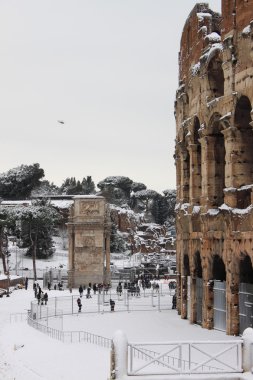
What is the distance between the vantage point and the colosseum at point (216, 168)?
96.8 feet

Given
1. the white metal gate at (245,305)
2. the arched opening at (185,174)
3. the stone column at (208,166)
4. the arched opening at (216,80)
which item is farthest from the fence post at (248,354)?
the arched opening at (185,174)

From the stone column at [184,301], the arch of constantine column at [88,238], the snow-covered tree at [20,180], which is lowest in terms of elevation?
the stone column at [184,301]

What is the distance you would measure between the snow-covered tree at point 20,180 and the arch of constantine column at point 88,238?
5417cm

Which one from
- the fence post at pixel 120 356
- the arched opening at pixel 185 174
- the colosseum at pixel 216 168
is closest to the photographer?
the fence post at pixel 120 356

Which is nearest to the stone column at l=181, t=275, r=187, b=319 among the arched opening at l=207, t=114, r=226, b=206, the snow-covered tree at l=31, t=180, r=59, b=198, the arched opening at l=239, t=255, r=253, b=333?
the arched opening at l=207, t=114, r=226, b=206

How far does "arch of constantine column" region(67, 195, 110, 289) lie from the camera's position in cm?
6500

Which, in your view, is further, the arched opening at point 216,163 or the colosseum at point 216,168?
the arched opening at point 216,163

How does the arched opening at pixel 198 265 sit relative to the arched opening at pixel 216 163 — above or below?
below

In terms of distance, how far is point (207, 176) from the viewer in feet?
109

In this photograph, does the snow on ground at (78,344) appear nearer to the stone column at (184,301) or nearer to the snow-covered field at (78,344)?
the snow-covered field at (78,344)

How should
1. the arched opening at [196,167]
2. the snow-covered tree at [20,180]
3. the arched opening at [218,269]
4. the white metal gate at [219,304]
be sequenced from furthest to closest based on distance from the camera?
the snow-covered tree at [20,180] → the arched opening at [196,167] → the arched opening at [218,269] → the white metal gate at [219,304]

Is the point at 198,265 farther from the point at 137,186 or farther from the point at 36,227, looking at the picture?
the point at 137,186

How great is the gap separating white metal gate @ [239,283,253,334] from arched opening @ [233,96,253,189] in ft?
11.7

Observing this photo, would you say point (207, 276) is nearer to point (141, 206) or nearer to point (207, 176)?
point (207, 176)
